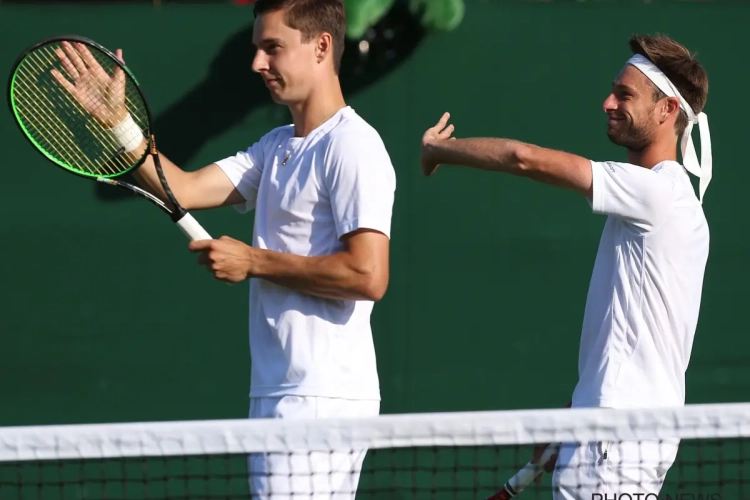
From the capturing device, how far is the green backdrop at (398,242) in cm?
456

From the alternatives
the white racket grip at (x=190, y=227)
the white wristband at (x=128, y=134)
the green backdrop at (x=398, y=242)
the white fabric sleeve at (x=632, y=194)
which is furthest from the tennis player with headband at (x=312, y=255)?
the green backdrop at (x=398, y=242)

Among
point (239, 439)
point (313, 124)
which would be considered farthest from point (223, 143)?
point (239, 439)

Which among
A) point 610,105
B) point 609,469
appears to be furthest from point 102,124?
point 609,469

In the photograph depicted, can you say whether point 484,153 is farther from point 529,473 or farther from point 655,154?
point 529,473

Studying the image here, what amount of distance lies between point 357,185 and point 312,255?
0.21m

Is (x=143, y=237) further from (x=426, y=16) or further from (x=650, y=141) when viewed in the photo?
(x=650, y=141)

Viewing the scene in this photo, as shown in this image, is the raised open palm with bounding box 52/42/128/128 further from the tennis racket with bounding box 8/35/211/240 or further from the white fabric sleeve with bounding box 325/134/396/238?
the white fabric sleeve with bounding box 325/134/396/238

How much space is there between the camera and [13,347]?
179 inches

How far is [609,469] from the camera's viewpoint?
275 cm

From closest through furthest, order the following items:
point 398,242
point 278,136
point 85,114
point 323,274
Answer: point 323,274, point 278,136, point 85,114, point 398,242

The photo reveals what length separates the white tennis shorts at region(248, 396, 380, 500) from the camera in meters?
2.58

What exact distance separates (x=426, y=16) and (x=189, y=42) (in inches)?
36.8

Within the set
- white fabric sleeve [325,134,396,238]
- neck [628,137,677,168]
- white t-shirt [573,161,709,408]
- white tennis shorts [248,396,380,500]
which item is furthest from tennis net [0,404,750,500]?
neck [628,137,677,168]

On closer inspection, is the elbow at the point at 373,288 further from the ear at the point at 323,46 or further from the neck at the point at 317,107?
the ear at the point at 323,46
